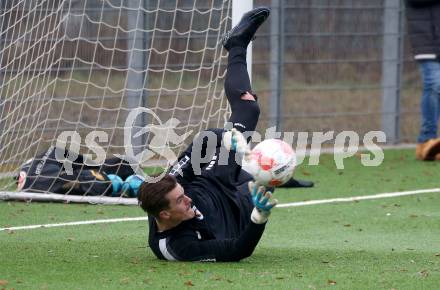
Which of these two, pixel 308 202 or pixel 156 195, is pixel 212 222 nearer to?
pixel 156 195

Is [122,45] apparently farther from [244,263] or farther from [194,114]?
[244,263]

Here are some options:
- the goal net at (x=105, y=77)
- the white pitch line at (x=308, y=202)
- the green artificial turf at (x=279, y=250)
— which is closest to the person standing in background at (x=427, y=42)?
the green artificial turf at (x=279, y=250)

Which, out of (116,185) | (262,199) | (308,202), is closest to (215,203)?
(262,199)

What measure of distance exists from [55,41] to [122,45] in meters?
1.25

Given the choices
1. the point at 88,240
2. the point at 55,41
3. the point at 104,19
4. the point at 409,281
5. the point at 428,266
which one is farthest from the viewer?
the point at 104,19

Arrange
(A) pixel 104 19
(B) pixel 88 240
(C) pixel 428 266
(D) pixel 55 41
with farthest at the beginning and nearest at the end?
(A) pixel 104 19 < (D) pixel 55 41 < (B) pixel 88 240 < (C) pixel 428 266

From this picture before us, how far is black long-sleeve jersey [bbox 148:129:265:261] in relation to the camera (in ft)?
21.7

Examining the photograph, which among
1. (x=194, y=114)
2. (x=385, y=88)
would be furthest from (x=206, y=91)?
(x=385, y=88)

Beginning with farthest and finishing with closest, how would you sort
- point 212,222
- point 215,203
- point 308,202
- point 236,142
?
point 308,202
point 215,203
point 212,222
point 236,142

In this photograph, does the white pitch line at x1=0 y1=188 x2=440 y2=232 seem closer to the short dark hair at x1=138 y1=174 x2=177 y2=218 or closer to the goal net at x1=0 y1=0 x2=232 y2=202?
the goal net at x1=0 y1=0 x2=232 y2=202

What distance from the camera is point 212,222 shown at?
22.4 feet

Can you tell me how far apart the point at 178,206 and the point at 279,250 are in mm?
913

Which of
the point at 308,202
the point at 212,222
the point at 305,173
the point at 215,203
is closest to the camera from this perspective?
the point at 212,222

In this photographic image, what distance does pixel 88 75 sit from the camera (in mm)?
11016
